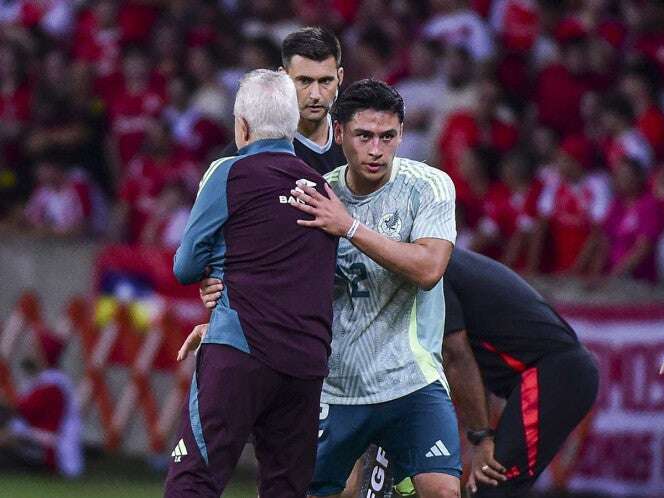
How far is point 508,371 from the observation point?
23.6 ft

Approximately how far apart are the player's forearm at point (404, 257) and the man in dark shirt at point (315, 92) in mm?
946

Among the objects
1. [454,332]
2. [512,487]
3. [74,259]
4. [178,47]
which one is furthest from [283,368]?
[178,47]

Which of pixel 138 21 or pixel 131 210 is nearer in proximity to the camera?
pixel 131 210

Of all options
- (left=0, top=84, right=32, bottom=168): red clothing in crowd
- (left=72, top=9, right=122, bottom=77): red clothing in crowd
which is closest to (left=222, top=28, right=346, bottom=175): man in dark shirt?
(left=0, top=84, right=32, bottom=168): red clothing in crowd

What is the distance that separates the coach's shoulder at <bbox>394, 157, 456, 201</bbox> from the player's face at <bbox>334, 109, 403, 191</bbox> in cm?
12

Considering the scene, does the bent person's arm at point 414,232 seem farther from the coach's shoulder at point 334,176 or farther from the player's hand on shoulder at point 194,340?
the player's hand on shoulder at point 194,340

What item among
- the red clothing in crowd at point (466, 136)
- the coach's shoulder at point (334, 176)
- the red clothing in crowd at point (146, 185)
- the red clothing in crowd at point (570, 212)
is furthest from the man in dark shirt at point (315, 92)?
the red clothing in crowd at point (146, 185)

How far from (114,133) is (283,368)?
30.7 feet

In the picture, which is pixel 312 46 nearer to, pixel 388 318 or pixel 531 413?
pixel 388 318

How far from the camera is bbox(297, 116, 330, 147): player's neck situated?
679 centimetres

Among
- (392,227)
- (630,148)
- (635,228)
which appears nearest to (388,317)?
(392,227)

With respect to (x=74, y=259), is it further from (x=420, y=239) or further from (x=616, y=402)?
(x=420, y=239)

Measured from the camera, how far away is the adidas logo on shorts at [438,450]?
20.6ft

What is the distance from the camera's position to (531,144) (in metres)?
12.2
